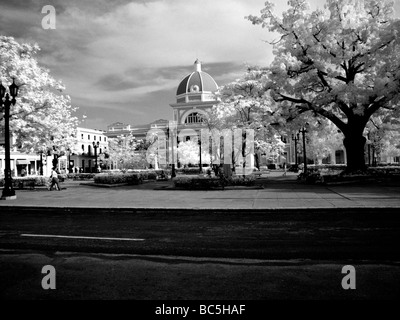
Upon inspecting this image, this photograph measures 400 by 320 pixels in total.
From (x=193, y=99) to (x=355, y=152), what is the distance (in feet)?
275

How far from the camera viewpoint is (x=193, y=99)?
106 metres

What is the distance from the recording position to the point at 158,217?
1141 cm

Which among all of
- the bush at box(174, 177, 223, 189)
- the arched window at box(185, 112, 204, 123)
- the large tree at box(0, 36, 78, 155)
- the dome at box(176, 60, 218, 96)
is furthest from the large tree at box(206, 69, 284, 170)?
the dome at box(176, 60, 218, 96)

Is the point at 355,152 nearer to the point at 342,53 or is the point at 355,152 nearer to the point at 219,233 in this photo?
the point at 342,53

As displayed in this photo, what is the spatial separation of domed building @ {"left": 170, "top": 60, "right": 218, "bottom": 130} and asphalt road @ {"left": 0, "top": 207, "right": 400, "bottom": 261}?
87.6 meters

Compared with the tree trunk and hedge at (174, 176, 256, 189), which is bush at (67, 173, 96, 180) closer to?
hedge at (174, 176, 256, 189)

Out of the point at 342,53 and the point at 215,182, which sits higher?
the point at 342,53

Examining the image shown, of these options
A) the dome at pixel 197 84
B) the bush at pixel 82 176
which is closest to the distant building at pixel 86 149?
the dome at pixel 197 84

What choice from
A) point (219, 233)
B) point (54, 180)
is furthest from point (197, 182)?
point (219, 233)

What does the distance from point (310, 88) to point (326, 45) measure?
321cm

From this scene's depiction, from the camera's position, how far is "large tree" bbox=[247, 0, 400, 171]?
824 inches
